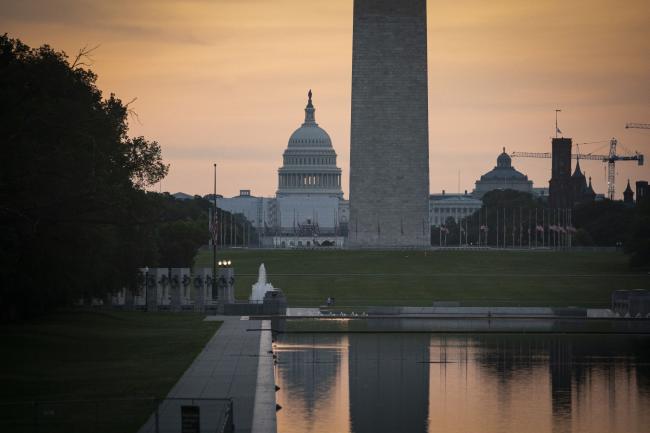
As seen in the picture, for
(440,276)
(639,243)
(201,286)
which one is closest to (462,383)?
(201,286)

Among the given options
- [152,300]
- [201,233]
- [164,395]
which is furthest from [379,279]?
[164,395]

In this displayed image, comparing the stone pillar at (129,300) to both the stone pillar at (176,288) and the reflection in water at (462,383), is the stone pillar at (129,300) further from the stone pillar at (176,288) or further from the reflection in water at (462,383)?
the reflection in water at (462,383)

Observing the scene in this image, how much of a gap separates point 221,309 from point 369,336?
14.5 meters

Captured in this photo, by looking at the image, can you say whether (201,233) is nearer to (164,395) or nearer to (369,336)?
(369,336)

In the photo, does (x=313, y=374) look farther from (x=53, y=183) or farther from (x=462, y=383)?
(x=53, y=183)

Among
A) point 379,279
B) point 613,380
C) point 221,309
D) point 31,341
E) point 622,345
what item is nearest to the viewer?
point 613,380

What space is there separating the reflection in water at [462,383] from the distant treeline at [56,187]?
6.84 meters

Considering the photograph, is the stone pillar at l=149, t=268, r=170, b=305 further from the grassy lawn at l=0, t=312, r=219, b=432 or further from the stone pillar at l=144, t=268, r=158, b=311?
the grassy lawn at l=0, t=312, r=219, b=432

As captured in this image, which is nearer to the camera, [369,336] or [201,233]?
[369,336]

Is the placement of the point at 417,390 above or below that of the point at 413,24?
below

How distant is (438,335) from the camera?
2165 inches

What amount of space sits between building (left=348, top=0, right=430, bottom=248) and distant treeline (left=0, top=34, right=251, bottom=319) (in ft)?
175

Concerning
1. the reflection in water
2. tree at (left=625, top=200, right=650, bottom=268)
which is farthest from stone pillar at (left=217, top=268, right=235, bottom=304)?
tree at (left=625, top=200, right=650, bottom=268)

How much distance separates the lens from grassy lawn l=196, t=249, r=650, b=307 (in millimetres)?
82250
